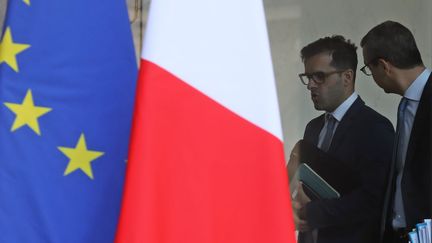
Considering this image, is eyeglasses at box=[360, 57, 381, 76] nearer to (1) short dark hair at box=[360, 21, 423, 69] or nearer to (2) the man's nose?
(1) short dark hair at box=[360, 21, 423, 69]

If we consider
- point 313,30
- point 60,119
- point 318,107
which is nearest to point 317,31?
point 313,30

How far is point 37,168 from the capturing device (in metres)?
2.30

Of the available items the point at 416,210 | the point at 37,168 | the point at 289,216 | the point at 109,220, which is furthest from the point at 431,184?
the point at 37,168

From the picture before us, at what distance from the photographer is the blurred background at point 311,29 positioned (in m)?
3.34

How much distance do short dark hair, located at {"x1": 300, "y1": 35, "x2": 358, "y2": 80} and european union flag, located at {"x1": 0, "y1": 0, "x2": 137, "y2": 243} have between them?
4.43 ft

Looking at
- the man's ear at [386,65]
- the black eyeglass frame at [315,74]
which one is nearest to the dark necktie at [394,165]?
the man's ear at [386,65]

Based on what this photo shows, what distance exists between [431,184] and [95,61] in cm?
150

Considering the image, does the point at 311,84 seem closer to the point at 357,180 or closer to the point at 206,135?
the point at 357,180

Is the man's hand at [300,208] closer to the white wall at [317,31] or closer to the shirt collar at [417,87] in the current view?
the white wall at [317,31]

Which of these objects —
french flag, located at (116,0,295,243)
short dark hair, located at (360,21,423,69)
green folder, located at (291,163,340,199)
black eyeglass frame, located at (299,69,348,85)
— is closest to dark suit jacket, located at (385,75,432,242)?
short dark hair, located at (360,21,423,69)

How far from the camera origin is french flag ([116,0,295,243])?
1.94 meters

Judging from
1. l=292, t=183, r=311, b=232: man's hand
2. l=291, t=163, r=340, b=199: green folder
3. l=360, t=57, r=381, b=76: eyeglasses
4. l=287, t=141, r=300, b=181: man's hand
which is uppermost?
l=360, t=57, r=381, b=76: eyeglasses

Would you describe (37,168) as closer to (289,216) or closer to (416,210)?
A: (289,216)

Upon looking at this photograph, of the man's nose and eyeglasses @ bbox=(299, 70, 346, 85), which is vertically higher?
eyeglasses @ bbox=(299, 70, 346, 85)
